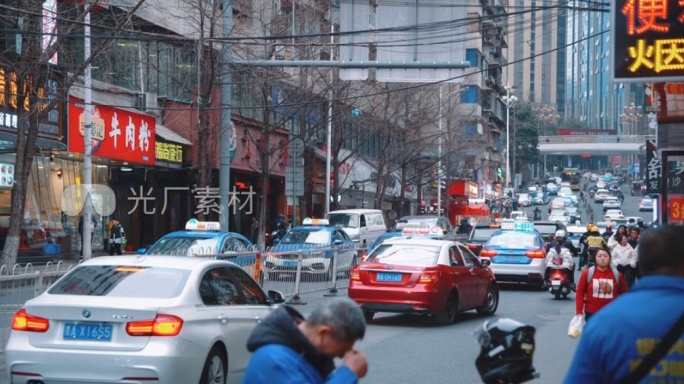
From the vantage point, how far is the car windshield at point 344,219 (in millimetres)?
36062

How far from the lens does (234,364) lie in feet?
33.3

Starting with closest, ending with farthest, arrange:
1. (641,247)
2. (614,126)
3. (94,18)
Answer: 1. (641,247)
2. (94,18)
3. (614,126)

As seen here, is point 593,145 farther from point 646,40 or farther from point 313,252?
point 646,40

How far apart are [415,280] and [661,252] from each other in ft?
42.0

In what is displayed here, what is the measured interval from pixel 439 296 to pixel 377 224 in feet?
67.3

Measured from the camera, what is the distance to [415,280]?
1728cm

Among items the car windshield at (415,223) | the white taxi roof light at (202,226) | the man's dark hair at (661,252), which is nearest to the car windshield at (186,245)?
the white taxi roof light at (202,226)

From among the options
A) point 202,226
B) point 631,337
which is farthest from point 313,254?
point 631,337

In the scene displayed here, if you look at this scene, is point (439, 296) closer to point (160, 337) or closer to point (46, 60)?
point (160, 337)

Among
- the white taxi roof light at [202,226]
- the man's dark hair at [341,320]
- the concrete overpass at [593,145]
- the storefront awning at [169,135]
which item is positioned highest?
the concrete overpass at [593,145]

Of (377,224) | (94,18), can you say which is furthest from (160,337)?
(377,224)

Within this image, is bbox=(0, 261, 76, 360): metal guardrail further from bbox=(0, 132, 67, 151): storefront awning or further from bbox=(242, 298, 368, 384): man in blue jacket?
bbox=(0, 132, 67, 151): storefront awning

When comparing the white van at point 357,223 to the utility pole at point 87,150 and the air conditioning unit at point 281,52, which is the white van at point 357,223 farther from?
the utility pole at point 87,150

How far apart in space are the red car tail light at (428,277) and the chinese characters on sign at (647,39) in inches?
294
